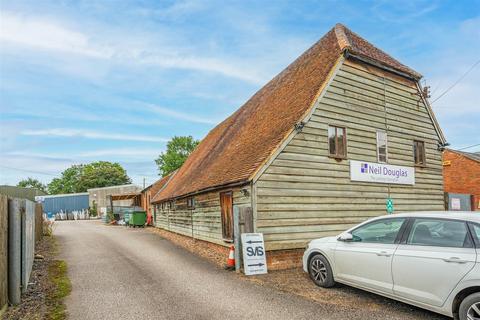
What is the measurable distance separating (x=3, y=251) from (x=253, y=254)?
5.39 meters

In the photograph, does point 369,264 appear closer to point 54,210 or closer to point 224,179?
point 224,179

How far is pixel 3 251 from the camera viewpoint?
18.7 ft

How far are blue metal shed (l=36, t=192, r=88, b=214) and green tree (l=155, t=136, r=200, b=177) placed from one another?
41.1 feet

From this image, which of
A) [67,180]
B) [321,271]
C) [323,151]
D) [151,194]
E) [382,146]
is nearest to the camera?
[321,271]

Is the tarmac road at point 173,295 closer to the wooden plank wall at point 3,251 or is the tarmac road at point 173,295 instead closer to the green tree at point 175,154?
the wooden plank wall at point 3,251

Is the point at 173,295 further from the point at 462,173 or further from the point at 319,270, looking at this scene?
the point at 462,173

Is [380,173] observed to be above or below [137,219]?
above

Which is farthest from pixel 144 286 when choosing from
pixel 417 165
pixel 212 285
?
pixel 417 165

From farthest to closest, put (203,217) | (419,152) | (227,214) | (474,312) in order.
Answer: (419,152) → (203,217) → (227,214) → (474,312)

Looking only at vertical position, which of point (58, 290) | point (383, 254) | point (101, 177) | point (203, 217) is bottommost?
point (58, 290)

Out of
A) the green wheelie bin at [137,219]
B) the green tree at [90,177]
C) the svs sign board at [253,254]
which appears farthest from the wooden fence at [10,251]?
the green tree at [90,177]

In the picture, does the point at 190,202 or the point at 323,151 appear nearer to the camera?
the point at 323,151

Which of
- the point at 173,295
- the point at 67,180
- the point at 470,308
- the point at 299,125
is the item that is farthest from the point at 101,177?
the point at 470,308

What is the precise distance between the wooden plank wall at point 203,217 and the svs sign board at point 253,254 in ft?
3.31
